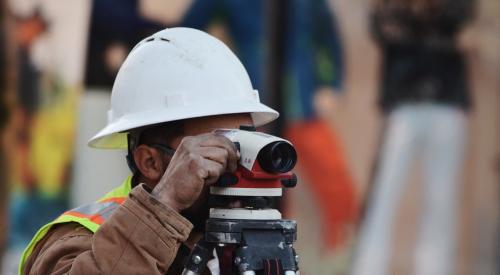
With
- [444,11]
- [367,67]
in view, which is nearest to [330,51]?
[367,67]

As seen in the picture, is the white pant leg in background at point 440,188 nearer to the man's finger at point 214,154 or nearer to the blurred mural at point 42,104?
the blurred mural at point 42,104

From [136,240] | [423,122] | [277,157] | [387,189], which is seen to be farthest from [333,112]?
[136,240]

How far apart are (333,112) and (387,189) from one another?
2.75ft

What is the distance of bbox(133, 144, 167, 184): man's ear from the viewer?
2936 millimetres

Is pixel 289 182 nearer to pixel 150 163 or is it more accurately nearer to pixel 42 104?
pixel 150 163

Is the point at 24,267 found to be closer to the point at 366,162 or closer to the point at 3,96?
the point at 3,96

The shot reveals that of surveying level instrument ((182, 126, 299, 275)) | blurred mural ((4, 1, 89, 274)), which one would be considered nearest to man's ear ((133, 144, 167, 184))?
surveying level instrument ((182, 126, 299, 275))

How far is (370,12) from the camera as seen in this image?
873cm

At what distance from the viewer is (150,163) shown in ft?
9.71

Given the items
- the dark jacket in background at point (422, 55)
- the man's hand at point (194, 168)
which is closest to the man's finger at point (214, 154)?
the man's hand at point (194, 168)

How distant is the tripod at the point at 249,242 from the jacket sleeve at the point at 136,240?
0.23 feet

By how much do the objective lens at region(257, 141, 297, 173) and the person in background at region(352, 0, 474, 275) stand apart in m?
6.23

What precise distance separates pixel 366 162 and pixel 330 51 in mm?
908

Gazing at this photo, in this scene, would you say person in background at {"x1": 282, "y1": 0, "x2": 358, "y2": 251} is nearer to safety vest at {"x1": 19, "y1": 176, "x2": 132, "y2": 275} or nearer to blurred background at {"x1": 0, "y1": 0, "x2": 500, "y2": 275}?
blurred background at {"x1": 0, "y1": 0, "x2": 500, "y2": 275}
